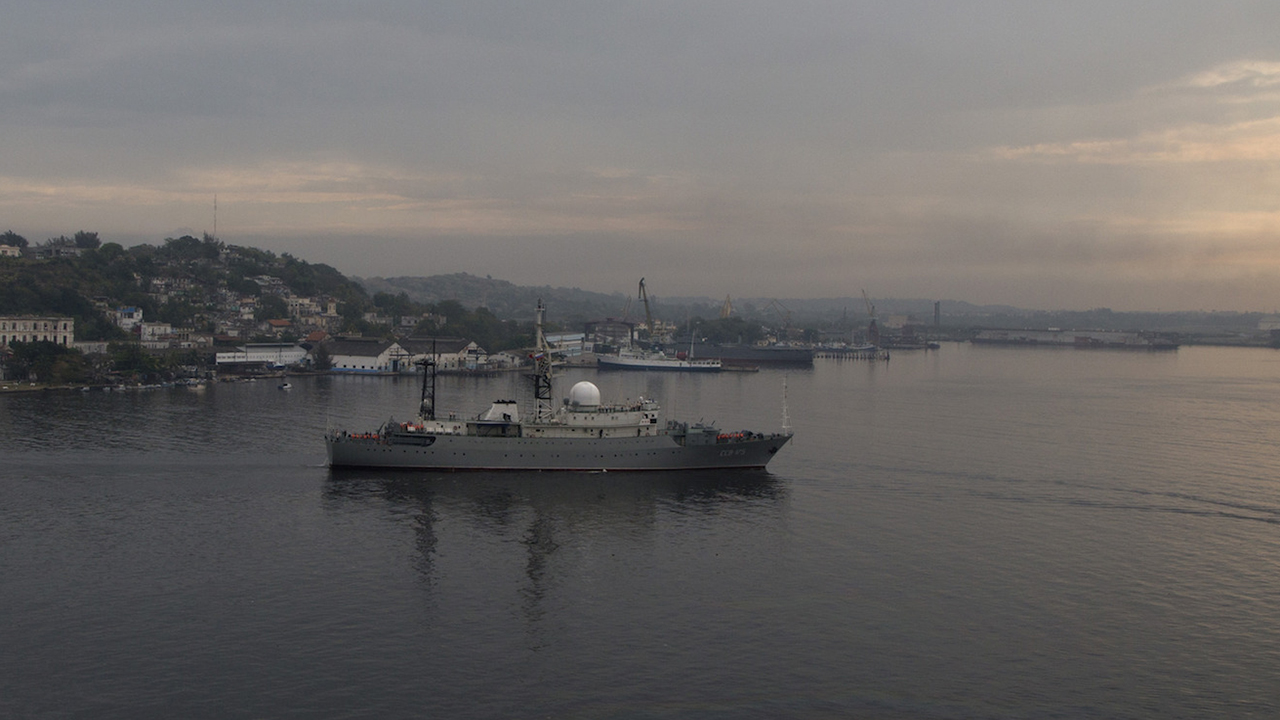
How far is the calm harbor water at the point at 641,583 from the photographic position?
15875 millimetres

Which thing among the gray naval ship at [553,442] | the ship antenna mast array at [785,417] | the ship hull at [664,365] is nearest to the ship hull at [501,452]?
the gray naval ship at [553,442]

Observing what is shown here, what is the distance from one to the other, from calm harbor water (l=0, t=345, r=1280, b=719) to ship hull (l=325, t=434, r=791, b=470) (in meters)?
0.66

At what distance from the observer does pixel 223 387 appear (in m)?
64.1

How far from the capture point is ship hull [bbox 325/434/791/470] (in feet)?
110

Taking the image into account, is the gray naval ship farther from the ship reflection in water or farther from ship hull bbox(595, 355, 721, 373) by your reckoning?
ship hull bbox(595, 355, 721, 373)

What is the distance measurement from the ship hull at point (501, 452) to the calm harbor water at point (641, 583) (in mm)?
655

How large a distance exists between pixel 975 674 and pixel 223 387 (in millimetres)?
58653

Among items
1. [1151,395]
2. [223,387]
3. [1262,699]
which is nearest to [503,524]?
[1262,699]

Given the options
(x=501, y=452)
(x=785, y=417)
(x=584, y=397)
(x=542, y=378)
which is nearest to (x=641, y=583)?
(x=501, y=452)

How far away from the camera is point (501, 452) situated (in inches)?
1323

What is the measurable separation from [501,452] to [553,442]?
1.89 meters

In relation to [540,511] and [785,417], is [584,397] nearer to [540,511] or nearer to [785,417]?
[540,511]

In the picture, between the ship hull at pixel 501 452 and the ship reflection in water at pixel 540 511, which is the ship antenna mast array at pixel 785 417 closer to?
the ship reflection in water at pixel 540 511

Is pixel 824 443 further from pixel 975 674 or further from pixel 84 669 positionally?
pixel 84 669
